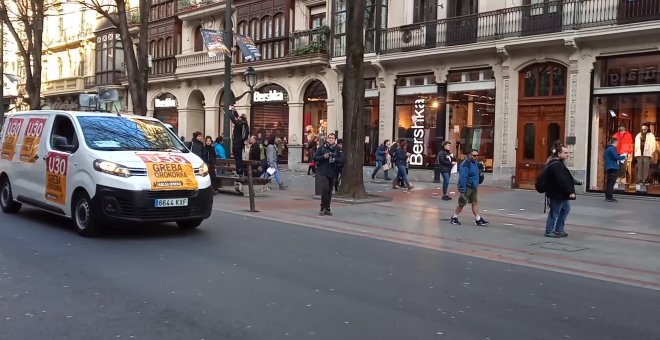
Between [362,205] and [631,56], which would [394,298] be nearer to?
[362,205]

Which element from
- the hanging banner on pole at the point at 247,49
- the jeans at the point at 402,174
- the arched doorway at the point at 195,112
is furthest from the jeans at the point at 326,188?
the arched doorway at the point at 195,112

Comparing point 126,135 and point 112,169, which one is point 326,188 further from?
point 112,169

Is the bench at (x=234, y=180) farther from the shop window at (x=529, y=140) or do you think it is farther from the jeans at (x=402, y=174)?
the shop window at (x=529, y=140)

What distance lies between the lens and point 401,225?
1198 centimetres

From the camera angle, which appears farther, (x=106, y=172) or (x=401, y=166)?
(x=401, y=166)

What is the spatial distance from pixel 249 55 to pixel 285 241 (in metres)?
12.6

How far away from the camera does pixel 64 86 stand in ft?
146

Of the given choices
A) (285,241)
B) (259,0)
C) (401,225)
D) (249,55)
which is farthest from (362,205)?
(259,0)

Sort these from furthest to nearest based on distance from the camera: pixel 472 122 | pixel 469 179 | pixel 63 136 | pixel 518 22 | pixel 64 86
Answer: pixel 64 86 < pixel 472 122 < pixel 518 22 < pixel 469 179 < pixel 63 136

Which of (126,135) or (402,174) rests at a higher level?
(126,135)

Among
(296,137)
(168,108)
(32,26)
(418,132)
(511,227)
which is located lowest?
(511,227)

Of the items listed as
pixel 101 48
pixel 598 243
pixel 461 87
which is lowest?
pixel 598 243

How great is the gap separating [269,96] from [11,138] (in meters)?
19.8

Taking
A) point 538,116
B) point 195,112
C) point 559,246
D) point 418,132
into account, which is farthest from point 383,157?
point 195,112
